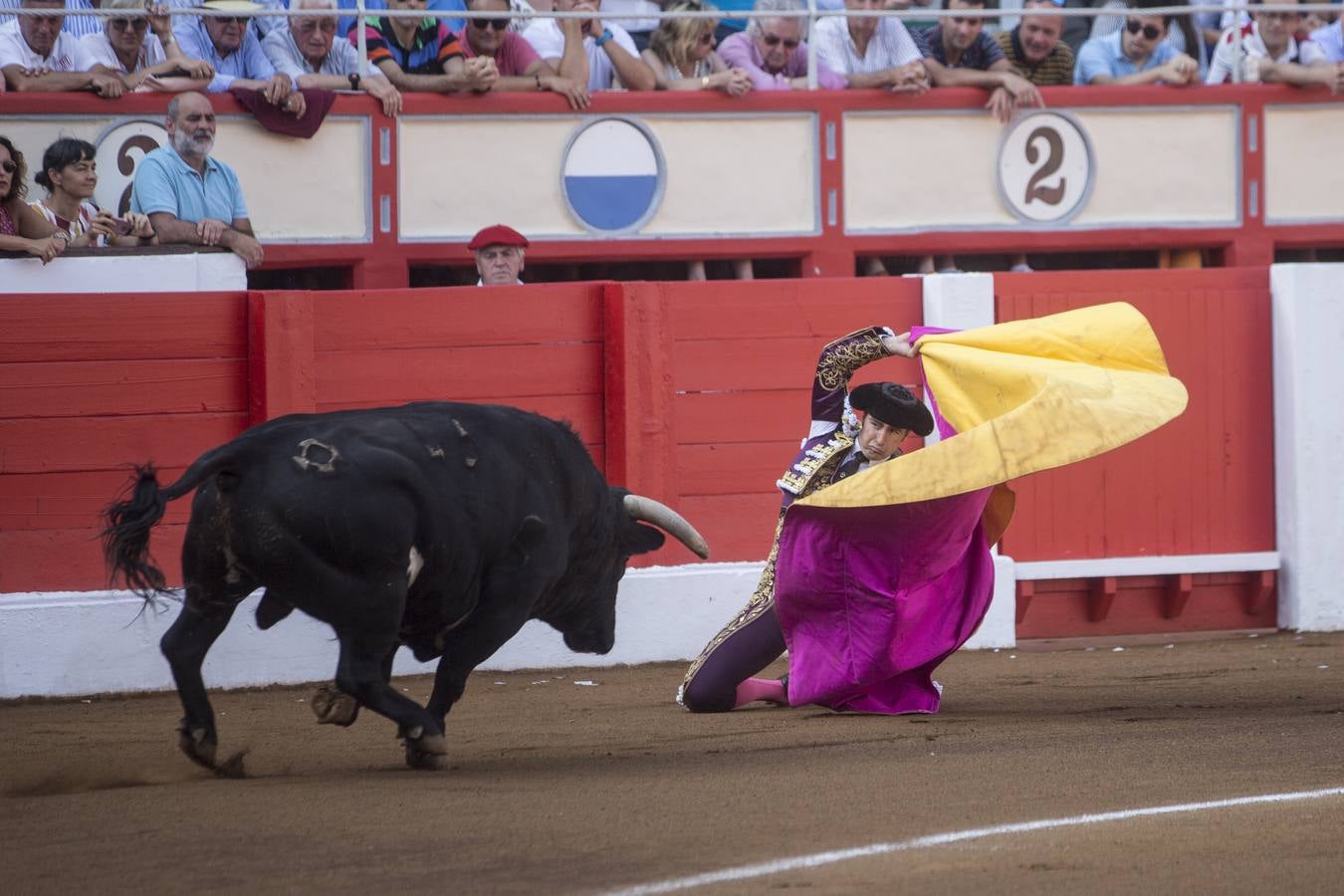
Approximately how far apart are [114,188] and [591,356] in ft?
7.47

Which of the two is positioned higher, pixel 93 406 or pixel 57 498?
pixel 93 406

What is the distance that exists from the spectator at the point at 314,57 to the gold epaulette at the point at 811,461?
12.0ft

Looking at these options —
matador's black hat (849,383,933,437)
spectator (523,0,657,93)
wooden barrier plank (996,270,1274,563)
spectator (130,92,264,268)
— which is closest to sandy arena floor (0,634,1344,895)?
matador's black hat (849,383,933,437)

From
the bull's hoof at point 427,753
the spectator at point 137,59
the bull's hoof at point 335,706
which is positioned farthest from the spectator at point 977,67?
the bull's hoof at point 335,706

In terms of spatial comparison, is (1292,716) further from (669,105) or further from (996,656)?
(669,105)

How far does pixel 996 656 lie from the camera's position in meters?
7.33

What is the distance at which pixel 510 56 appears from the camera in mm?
8891

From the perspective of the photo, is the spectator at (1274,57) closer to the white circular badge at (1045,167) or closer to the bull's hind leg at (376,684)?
the white circular badge at (1045,167)

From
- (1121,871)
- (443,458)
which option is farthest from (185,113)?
(1121,871)

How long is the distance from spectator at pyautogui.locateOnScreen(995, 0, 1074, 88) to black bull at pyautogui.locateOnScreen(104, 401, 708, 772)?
5.19 m

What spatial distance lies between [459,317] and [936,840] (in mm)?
3908

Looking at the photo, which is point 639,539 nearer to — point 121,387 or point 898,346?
point 898,346

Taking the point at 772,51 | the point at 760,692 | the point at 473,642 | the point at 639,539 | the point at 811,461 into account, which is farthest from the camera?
the point at 772,51

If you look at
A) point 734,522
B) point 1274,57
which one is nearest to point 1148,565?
point 734,522
